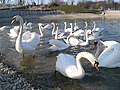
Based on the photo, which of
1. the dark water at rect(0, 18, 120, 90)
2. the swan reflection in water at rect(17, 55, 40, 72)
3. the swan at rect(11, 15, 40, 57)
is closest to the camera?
the dark water at rect(0, 18, 120, 90)

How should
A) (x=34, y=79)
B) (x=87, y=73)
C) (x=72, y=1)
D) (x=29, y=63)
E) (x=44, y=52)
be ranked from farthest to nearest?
1. (x=72, y=1)
2. (x=44, y=52)
3. (x=29, y=63)
4. (x=87, y=73)
5. (x=34, y=79)

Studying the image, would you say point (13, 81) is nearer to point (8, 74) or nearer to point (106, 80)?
point (8, 74)

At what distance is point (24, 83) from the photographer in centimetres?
841

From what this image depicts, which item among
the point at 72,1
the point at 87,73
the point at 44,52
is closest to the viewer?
the point at 87,73

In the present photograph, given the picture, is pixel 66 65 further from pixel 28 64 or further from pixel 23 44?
pixel 23 44

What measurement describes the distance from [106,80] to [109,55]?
1.38 meters

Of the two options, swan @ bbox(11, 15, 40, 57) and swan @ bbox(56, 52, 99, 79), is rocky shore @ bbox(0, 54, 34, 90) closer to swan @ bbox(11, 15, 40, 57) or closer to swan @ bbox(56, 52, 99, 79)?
swan @ bbox(56, 52, 99, 79)

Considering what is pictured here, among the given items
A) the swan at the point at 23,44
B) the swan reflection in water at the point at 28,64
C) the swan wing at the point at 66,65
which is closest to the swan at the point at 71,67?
the swan wing at the point at 66,65

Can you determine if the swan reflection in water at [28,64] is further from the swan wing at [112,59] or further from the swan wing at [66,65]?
the swan wing at [112,59]

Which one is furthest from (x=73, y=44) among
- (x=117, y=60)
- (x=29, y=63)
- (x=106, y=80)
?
(x=106, y=80)

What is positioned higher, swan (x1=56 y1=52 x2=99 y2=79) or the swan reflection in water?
swan (x1=56 y1=52 x2=99 y2=79)

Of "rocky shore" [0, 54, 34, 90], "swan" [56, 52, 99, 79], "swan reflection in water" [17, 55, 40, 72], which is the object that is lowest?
"swan reflection in water" [17, 55, 40, 72]

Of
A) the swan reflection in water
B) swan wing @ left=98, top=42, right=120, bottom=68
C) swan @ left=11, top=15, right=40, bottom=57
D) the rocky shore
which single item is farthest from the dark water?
swan @ left=11, top=15, right=40, bottom=57

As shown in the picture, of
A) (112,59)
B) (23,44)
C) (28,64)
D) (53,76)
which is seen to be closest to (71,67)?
(53,76)
